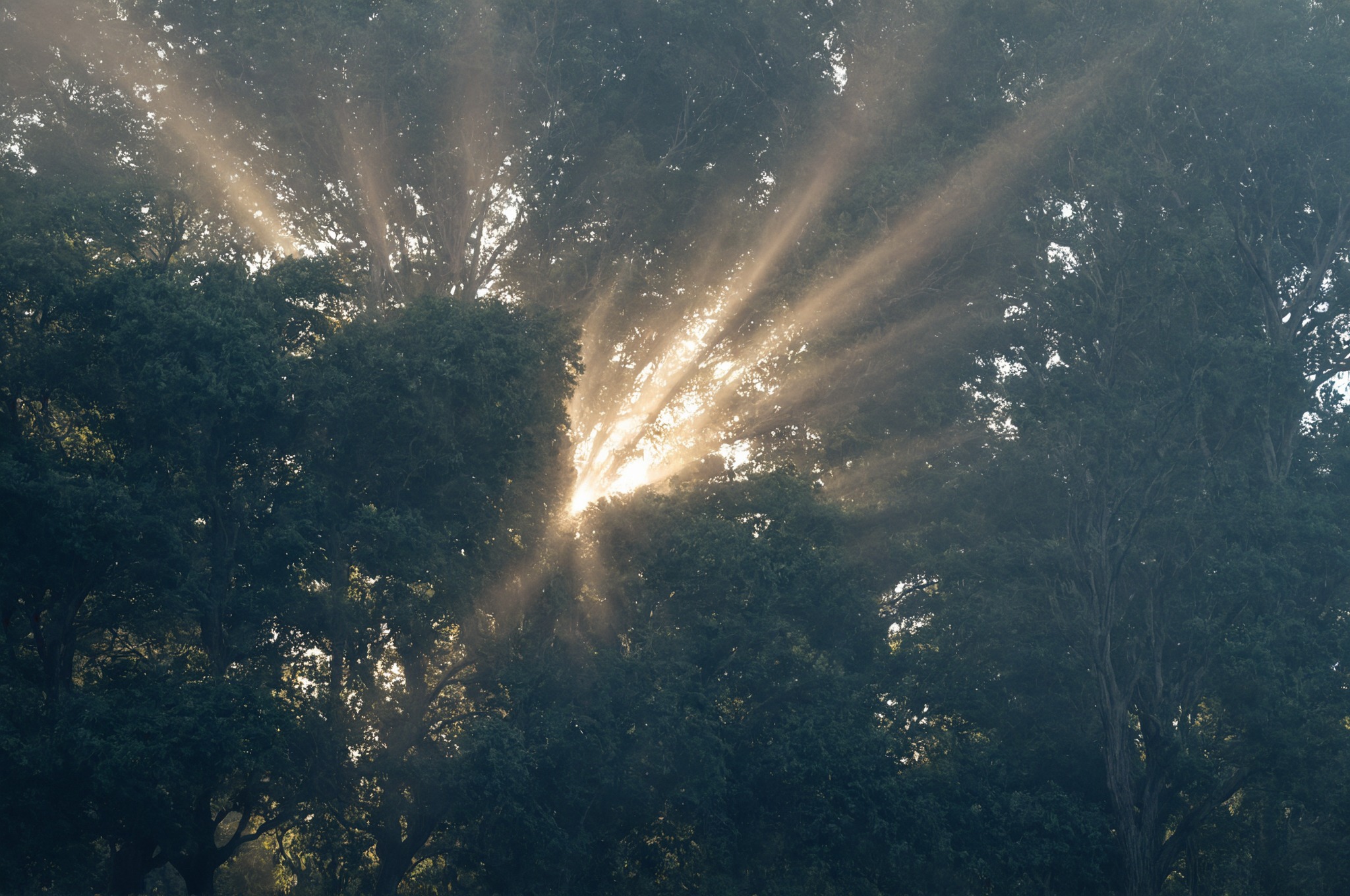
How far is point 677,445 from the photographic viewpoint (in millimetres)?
23188

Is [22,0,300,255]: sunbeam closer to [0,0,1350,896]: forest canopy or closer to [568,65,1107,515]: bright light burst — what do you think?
[0,0,1350,896]: forest canopy

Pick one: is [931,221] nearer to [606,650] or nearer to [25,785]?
[606,650]

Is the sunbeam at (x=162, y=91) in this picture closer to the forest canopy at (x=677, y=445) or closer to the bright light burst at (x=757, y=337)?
the forest canopy at (x=677, y=445)

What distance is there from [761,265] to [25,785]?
15.4m

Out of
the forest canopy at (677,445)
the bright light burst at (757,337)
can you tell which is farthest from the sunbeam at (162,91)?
the bright light burst at (757,337)

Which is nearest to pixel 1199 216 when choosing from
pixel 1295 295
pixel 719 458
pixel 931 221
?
pixel 1295 295

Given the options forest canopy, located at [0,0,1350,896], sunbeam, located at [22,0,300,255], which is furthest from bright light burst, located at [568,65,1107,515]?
sunbeam, located at [22,0,300,255]

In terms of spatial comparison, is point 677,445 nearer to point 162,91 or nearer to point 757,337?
point 757,337

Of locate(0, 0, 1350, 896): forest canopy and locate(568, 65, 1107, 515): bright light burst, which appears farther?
locate(568, 65, 1107, 515): bright light burst

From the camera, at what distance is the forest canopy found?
16.2 metres

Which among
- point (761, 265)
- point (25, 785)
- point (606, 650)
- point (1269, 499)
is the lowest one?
point (25, 785)

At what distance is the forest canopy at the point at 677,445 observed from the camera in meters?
16.2

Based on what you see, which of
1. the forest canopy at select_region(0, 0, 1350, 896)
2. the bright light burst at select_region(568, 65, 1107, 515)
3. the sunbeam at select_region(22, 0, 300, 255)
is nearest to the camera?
the forest canopy at select_region(0, 0, 1350, 896)

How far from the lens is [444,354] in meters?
17.1
